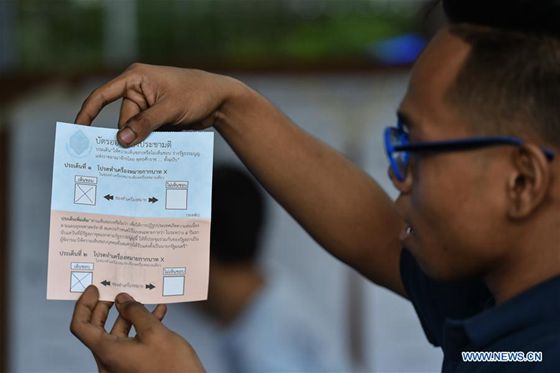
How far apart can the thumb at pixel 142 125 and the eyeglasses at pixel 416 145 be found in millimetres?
411

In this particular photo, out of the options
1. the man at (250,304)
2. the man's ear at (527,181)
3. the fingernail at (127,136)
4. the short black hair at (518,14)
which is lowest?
the man at (250,304)

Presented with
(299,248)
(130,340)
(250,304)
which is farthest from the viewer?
(299,248)

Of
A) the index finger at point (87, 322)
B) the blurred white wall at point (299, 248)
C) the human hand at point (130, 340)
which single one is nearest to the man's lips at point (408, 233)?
the human hand at point (130, 340)

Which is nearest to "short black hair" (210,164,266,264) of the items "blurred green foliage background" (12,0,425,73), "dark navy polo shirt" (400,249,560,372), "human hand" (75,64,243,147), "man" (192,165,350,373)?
"man" (192,165,350,373)

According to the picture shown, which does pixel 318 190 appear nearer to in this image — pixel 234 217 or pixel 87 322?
pixel 87 322

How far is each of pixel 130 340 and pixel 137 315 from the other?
0.15ft

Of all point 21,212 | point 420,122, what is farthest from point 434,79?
point 21,212

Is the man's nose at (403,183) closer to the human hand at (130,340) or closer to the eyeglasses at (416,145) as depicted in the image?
the eyeglasses at (416,145)

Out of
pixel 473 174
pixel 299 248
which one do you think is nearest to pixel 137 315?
pixel 473 174

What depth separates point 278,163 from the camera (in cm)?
208

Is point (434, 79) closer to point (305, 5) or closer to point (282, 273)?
point (282, 273)

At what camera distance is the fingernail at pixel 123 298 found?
1.71 meters

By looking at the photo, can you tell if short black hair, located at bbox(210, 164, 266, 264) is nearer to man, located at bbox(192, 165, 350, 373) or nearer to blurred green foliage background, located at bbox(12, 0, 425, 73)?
man, located at bbox(192, 165, 350, 373)

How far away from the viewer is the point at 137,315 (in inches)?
65.6
